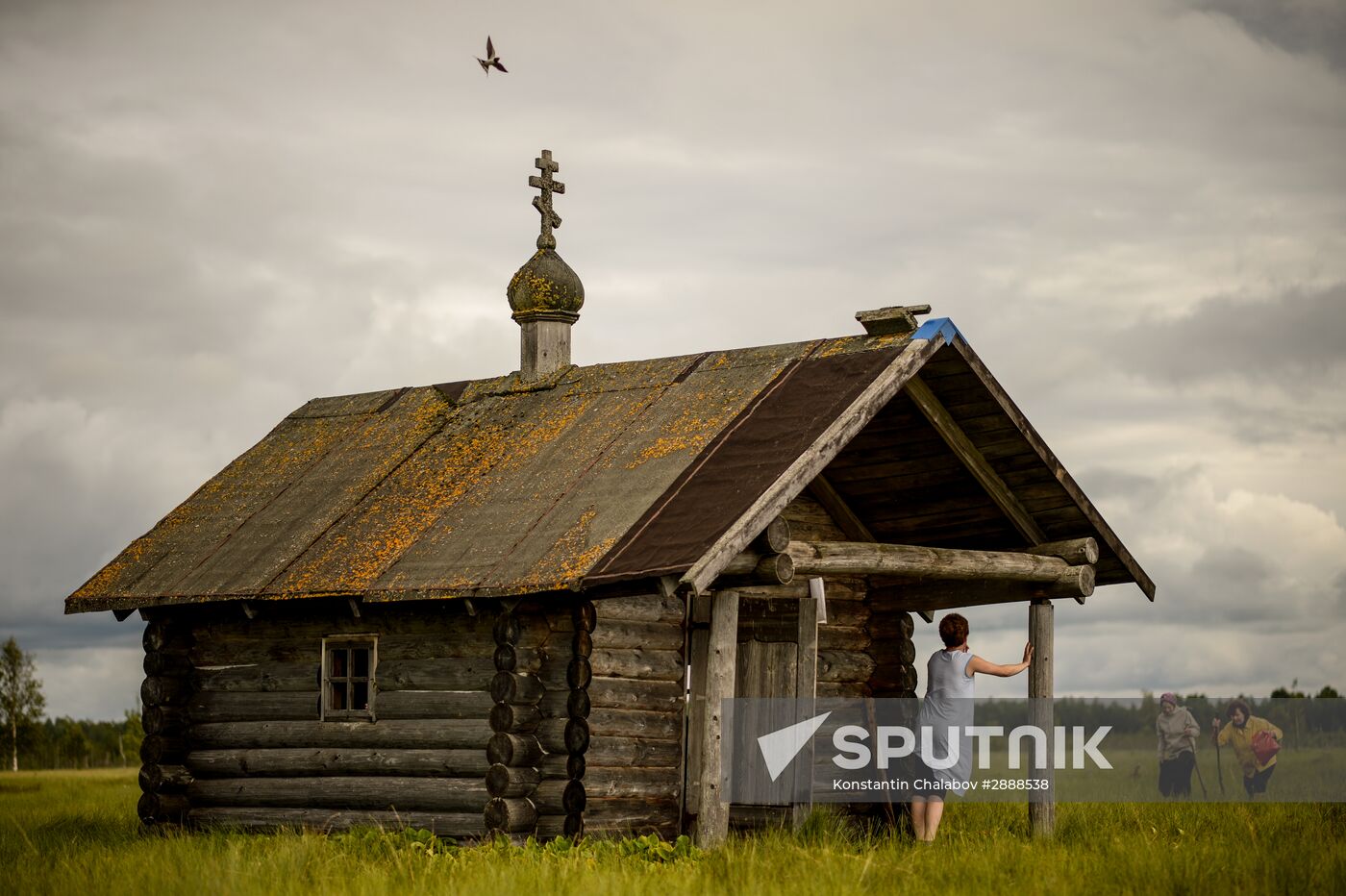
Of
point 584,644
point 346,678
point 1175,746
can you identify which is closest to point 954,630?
point 584,644

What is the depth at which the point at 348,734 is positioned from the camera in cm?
1623

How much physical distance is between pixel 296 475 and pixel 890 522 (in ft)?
22.7

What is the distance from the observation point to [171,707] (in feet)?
58.7

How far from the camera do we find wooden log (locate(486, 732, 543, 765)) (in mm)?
14305

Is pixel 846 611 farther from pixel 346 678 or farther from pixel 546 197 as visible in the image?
pixel 546 197

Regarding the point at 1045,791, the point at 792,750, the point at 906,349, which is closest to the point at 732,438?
the point at 906,349

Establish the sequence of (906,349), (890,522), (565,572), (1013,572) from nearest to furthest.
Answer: (565,572) → (906,349) → (1013,572) → (890,522)

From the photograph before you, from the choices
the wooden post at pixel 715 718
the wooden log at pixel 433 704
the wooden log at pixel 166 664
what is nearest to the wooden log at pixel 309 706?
the wooden log at pixel 433 704

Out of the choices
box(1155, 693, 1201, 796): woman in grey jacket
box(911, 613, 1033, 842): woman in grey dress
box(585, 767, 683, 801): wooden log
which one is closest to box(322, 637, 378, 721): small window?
box(585, 767, 683, 801): wooden log

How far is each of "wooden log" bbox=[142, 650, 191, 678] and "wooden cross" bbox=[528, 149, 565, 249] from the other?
21.1ft

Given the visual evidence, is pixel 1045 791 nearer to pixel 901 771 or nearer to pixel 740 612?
pixel 901 771

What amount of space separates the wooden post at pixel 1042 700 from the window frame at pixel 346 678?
6.46 m

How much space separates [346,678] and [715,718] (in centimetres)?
466

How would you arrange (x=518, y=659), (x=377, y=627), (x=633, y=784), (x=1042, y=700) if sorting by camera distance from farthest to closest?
(x=1042, y=700), (x=377, y=627), (x=633, y=784), (x=518, y=659)
